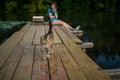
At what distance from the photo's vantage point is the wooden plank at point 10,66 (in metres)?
4.18

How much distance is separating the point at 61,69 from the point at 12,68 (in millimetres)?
820

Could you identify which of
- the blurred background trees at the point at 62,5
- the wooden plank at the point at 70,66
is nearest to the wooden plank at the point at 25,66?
the wooden plank at the point at 70,66

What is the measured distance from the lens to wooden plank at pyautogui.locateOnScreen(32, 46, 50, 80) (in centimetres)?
412

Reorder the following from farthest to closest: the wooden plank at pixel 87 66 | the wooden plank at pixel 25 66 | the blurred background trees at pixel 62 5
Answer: the blurred background trees at pixel 62 5
the wooden plank at pixel 25 66
the wooden plank at pixel 87 66

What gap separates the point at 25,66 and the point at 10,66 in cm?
26

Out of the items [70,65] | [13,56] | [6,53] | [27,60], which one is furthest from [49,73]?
[6,53]

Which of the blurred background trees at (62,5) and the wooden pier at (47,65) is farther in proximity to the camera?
the blurred background trees at (62,5)

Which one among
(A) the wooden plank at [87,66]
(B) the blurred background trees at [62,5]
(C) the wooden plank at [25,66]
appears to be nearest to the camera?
(A) the wooden plank at [87,66]

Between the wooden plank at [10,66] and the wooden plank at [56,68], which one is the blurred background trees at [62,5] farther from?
the wooden plank at [56,68]

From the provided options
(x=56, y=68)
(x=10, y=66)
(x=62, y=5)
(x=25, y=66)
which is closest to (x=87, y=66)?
(x=56, y=68)

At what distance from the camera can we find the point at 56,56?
546 cm

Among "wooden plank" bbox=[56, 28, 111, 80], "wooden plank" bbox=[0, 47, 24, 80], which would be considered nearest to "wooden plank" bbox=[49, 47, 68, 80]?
"wooden plank" bbox=[56, 28, 111, 80]

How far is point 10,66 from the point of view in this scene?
475 centimetres

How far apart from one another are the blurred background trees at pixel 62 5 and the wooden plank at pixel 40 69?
35.0 m
